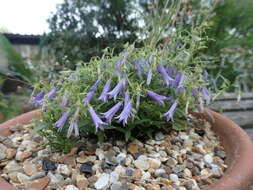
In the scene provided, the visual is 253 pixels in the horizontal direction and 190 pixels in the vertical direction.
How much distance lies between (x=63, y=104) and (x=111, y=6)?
1.90 meters

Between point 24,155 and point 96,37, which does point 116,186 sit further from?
point 96,37

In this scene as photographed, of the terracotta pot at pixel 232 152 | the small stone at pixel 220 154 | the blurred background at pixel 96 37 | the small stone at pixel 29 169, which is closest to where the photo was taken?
the terracotta pot at pixel 232 152

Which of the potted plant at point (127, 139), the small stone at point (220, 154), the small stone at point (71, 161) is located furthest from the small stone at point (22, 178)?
the small stone at point (220, 154)

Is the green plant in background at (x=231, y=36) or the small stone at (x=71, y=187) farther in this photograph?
the green plant in background at (x=231, y=36)

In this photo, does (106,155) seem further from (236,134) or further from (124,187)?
(236,134)

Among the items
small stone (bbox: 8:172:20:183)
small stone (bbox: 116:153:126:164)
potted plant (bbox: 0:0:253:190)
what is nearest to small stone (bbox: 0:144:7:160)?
potted plant (bbox: 0:0:253:190)

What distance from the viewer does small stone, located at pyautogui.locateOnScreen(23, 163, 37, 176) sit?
0.72 meters

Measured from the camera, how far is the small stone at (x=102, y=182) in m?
0.66

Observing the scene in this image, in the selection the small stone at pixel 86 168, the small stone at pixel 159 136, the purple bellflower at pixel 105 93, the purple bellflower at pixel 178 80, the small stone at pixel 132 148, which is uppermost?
the purple bellflower at pixel 178 80

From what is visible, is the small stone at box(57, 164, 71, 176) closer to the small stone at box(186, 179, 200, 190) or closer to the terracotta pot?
the terracotta pot

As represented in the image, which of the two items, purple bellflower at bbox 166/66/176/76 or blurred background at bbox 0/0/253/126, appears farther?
blurred background at bbox 0/0/253/126

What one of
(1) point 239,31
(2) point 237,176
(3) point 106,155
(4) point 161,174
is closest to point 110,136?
(3) point 106,155

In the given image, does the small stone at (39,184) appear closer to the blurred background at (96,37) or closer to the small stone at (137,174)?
the small stone at (137,174)

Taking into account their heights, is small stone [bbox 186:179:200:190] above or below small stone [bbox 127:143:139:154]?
below
